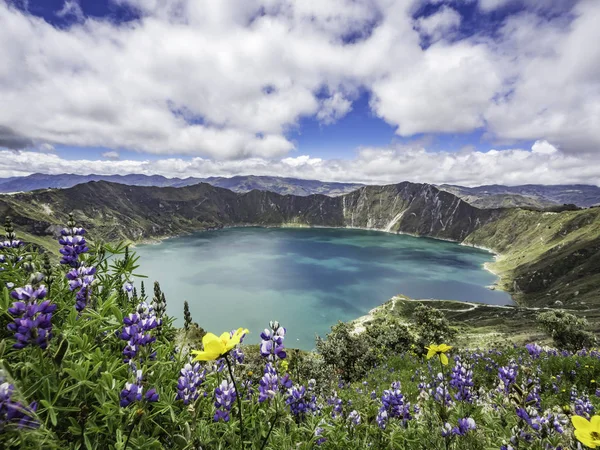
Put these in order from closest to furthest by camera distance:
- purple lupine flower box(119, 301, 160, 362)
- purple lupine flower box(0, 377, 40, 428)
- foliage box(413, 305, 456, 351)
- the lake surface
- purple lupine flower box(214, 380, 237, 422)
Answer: purple lupine flower box(0, 377, 40, 428) < purple lupine flower box(119, 301, 160, 362) < purple lupine flower box(214, 380, 237, 422) < foliage box(413, 305, 456, 351) < the lake surface

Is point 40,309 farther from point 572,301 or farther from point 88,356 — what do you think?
point 572,301

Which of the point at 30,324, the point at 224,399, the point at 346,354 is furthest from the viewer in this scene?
the point at 346,354

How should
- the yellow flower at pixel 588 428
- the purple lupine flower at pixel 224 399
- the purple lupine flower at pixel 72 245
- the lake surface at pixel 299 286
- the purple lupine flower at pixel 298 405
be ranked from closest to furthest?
the yellow flower at pixel 588 428 → the purple lupine flower at pixel 224 399 → the purple lupine flower at pixel 298 405 → the purple lupine flower at pixel 72 245 → the lake surface at pixel 299 286

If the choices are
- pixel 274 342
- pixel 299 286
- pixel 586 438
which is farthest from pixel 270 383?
pixel 299 286

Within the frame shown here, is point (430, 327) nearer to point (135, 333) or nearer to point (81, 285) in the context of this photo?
point (135, 333)

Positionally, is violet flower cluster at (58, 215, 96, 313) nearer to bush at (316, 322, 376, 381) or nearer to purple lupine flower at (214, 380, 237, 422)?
purple lupine flower at (214, 380, 237, 422)

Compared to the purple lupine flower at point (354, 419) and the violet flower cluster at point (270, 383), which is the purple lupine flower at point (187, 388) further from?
the purple lupine flower at point (354, 419)

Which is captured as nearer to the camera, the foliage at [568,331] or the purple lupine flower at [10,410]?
the purple lupine flower at [10,410]

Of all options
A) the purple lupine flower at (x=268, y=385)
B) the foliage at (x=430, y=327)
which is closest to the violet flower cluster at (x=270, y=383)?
the purple lupine flower at (x=268, y=385)

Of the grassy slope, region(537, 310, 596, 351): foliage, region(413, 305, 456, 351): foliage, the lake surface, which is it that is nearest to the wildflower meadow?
region(413, 305, 456, 351): foliage
